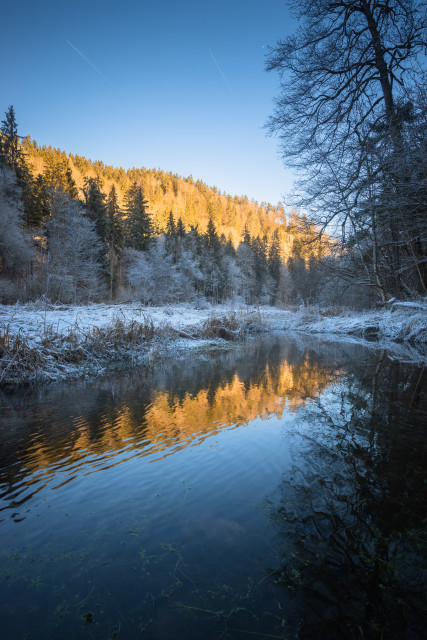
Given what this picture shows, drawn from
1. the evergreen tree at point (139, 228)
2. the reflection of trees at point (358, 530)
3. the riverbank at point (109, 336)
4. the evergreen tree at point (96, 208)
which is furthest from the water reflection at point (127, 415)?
the evergreen tree at point (139, 228)

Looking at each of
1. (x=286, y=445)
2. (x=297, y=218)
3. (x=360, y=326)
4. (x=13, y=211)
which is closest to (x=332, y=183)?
(x=297, y=218)

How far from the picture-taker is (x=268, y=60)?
21.6 feet

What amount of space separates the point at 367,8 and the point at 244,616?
32.8 feet

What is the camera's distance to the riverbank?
7.75 meters

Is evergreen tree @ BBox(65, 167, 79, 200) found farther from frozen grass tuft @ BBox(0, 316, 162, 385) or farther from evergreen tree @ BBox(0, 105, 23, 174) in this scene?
frozen grass tuft @ BBox(0, 316, 162, 385)

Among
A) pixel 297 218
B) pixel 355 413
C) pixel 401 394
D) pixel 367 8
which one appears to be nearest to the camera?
pixel 355 413

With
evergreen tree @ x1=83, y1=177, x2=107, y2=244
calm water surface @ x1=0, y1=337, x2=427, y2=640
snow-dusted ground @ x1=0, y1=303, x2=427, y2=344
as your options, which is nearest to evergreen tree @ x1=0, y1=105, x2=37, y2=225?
evergreen tree @ x1=83, y1=177, x2=107, y2=244

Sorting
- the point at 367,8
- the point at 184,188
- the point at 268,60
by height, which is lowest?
the point at 268,60

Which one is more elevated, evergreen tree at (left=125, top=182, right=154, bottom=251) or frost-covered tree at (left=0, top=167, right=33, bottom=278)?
evergreen tree at (left=125, top=182, right=154, bottom=251)

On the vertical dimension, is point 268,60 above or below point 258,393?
above

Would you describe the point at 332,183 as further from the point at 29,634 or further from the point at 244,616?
the point at 29,634

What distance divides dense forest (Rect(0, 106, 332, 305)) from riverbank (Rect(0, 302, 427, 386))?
10.1 feet

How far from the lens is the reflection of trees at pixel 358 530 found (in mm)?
1502

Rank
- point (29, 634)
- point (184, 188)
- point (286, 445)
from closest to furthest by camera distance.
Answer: point (29, 634) < point (286, 445) < point (184, 188)
